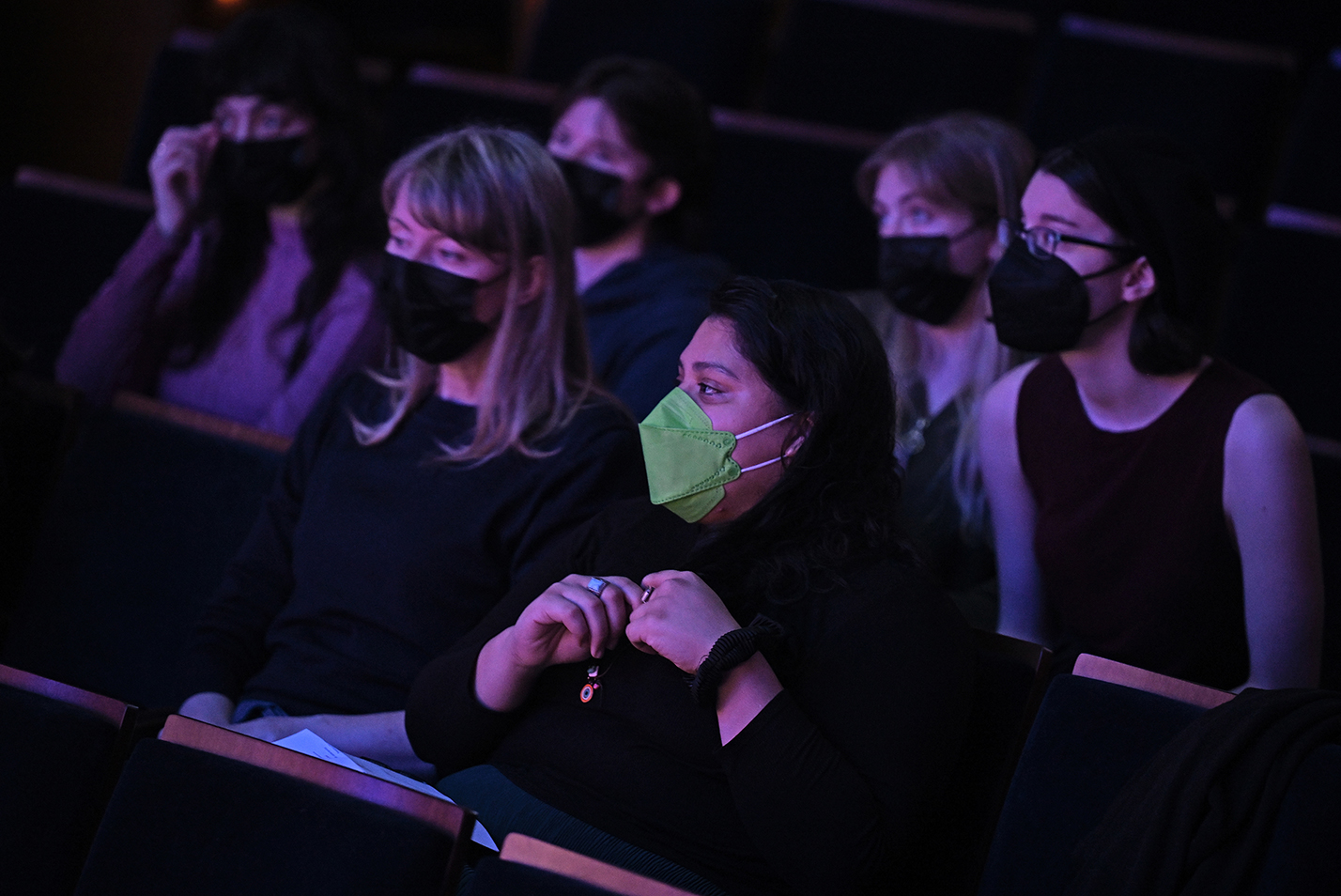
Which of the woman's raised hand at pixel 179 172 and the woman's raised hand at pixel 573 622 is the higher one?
the woman's raised hand at pixel 179 172

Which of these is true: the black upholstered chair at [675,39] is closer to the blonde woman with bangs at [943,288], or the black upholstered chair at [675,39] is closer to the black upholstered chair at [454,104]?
the black upholstered chair at [454,104]

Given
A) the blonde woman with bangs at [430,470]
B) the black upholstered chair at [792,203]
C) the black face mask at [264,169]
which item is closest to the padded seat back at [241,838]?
the blonde woman with bangs at [430,470]

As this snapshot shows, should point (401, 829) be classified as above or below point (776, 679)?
below

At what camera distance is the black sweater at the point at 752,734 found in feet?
3.69

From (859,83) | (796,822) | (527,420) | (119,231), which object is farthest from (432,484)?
(859,83)

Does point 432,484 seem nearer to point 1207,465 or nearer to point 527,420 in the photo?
point 527,420

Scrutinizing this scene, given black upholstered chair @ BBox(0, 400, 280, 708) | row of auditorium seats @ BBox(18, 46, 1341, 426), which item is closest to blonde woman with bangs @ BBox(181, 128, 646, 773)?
black upholstered chair @ BBox(0, 400, 280, 708)

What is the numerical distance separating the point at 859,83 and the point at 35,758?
2.31 m

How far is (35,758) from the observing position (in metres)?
1.13

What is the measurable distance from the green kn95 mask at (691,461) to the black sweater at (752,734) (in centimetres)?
8

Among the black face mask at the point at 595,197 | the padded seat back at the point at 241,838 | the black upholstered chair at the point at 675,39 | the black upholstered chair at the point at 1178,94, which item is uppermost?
the black upholstered chair at the point at 1178,94

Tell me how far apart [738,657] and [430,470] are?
1.98ft

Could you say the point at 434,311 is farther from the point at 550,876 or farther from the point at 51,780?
the point at 550,876

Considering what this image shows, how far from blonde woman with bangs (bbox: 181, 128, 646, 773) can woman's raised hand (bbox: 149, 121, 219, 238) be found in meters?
0.72
